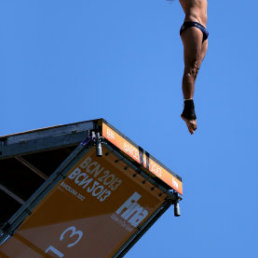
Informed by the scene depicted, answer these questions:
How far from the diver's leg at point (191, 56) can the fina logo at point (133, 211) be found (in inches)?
404

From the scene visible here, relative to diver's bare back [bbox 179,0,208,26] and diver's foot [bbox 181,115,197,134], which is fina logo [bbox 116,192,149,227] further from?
diver's bare back [bbox 179,0,208,26]

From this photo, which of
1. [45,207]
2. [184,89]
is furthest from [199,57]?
[45,207]

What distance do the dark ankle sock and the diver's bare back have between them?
1.30 meters

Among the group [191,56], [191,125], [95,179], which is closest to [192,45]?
[191,56]

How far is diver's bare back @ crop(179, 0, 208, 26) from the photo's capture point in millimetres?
14859

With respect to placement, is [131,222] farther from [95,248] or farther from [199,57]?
[199,57]

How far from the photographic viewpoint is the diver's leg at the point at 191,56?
14648mm

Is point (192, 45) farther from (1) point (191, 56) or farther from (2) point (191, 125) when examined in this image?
(2) point (191, 125)

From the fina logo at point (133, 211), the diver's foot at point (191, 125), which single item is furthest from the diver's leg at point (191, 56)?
the fina logo at point (133, 211)

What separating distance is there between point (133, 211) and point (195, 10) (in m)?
11.7

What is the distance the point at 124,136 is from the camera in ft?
77.4

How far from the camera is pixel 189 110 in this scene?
1528 cm

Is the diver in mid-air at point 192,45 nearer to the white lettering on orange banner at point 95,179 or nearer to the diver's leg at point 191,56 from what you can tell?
the diver's leg at point 191,56

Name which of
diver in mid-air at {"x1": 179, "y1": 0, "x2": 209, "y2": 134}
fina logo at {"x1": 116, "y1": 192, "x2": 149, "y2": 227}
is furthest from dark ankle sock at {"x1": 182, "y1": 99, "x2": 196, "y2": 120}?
fina logo at {"x1": 116, "y1": 192, "x2": 149, "y2": 227}
